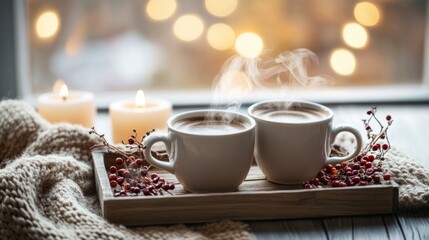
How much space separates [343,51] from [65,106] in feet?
2.42

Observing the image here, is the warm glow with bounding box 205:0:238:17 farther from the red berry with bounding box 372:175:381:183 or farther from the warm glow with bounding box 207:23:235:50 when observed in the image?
the red berry with bounding box 372:175:381:183

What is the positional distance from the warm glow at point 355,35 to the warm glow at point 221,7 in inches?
11.3

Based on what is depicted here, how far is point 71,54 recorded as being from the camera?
71.0 inches

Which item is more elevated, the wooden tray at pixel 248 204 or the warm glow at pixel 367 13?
the warm glow at pixel 367 13

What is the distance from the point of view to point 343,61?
1.86 meters

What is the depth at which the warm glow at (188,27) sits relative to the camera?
1.79 meters

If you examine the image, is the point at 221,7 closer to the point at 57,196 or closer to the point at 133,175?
the point at 133,175

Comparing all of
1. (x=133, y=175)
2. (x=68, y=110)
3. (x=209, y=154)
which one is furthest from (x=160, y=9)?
(x=209, y=154)

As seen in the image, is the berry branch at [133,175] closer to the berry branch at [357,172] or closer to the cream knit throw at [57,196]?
the cream knit throw at [57,196]

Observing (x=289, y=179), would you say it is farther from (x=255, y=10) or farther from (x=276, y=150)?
(x=255, y=10)

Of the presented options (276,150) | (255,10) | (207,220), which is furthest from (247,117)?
(255,10)

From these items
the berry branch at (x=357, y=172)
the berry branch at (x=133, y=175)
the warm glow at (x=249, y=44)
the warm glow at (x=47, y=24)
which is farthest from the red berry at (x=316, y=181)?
the warm glow at (x=47, y=24)

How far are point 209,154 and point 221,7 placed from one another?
2.57 ft

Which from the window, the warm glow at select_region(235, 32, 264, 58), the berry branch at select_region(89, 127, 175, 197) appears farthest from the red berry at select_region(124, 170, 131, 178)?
the warm glow at select_region(235, 32, 264, 58)
